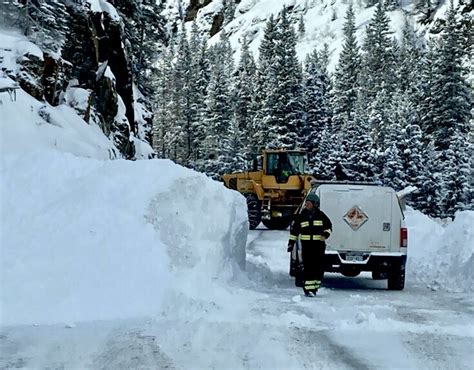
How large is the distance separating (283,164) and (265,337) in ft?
64.6

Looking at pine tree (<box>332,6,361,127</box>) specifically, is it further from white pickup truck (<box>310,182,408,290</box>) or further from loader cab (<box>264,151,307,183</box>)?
white pickup truck (<box>310,182,408,290</box>)

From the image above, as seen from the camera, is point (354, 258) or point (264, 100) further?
point (264, 100)

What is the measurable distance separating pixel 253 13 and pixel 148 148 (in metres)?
147

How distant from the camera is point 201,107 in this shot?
79.0 metres

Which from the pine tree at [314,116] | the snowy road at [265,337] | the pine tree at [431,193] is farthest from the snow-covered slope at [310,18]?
the snowy road at [265,337]

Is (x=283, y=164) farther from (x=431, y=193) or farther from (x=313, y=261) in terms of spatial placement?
(x=431, y=193)

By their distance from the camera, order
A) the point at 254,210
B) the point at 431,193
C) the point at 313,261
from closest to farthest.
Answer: the point at 313,261, the point at 254,210, the point at 431,193

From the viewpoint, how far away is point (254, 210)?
84.4 ft

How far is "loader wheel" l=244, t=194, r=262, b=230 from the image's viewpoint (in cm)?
2575

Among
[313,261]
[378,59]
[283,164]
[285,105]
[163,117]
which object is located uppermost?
[378,59]

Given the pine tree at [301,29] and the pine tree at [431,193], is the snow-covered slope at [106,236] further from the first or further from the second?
the pine tree at [301,29]

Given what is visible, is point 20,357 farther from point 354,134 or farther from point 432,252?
point 354,134

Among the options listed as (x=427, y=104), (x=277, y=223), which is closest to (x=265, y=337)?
(x=277, y=223)

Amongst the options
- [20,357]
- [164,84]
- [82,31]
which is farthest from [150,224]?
[164,84]
